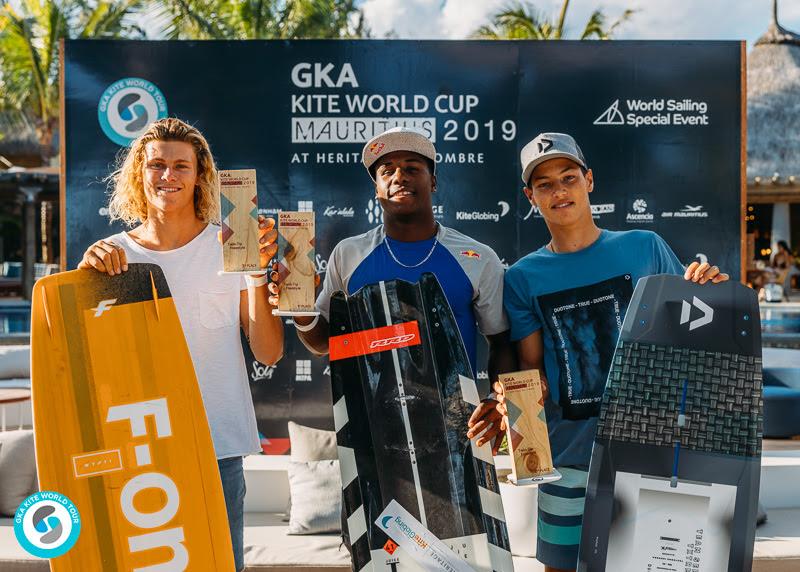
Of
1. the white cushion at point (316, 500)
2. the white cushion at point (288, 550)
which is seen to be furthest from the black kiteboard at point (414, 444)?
the white cushion at point (316, 500)

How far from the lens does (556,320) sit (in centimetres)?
186

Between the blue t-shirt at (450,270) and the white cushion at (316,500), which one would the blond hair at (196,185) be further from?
the white cushion at (316,500)

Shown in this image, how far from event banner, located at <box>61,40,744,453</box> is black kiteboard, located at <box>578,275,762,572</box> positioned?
2.38m

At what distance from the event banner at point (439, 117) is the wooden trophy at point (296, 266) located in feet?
8.35

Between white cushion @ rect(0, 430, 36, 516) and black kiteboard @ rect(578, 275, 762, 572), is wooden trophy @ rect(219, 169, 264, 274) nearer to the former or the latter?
black kiteboard @ rect(578, 275, 762, 572)

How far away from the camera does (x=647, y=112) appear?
434cm

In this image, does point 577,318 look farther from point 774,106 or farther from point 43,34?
point 774,106

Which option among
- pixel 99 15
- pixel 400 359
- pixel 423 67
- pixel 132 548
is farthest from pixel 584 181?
pixel 99 15

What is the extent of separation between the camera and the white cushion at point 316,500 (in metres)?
3.22

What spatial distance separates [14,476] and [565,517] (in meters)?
2.70

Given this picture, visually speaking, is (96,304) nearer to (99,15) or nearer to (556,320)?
(556,320)

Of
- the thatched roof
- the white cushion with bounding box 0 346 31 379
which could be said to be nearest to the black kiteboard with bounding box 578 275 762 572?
the white cushion with bounding box 0 346 31 379

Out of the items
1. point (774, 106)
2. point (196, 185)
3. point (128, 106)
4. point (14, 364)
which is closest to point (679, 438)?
point (196, 185)

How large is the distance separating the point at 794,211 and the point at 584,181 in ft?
56.2
